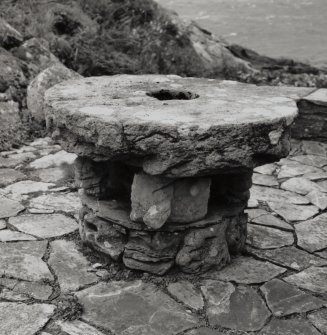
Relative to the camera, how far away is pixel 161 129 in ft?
9.55

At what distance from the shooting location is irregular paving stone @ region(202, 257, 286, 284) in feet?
11.1

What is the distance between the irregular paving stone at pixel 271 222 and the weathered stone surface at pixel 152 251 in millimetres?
1055

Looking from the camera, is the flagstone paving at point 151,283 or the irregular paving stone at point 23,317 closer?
the irregular paving stone at point 23,317

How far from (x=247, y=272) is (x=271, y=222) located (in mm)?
837

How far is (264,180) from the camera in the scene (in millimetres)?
5129

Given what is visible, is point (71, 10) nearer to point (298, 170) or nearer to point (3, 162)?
point (3, 162)

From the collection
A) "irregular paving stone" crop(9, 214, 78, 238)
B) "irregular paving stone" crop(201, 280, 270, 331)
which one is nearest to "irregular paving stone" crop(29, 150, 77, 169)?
"irregular paving stone" crop(9, 214, 78, 238)

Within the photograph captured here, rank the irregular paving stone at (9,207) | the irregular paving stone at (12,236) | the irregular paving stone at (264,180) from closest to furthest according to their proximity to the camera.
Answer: the irregular paving stone at (12,236), the irregular paving stone at (9,207), the irregular paving stone at (264,180)

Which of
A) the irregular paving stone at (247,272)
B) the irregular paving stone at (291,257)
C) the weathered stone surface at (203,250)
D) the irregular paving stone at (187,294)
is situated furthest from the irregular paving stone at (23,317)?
the irregular paving stone at (291,257)

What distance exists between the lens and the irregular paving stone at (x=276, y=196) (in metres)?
4.67

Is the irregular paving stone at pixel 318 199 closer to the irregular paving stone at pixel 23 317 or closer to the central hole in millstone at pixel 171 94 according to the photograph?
the central hole in millstone at pixel 171 94

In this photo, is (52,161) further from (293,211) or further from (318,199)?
(318,199)

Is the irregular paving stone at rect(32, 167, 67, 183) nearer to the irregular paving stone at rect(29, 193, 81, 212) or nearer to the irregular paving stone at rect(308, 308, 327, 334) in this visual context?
the irregular paving stone at rect(29, 193, 81, 212)

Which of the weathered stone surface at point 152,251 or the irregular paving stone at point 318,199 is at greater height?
the weathered stone surface at point 152,251
